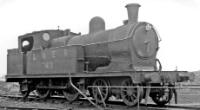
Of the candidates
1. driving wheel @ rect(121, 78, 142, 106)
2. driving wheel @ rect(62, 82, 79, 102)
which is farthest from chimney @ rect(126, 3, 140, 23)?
driving wheel @ rect(62, 82, 79, 102)

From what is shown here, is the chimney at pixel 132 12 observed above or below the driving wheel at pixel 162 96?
above

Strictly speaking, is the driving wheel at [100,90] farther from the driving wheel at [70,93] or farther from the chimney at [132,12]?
the chimney at [132,12]

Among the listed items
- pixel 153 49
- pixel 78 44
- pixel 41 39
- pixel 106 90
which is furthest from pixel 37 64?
pixel 153 49

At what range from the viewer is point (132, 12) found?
1164 centimetres

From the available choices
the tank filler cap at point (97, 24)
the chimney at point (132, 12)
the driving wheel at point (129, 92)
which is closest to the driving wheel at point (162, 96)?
the driving wheel at point (129, 92)

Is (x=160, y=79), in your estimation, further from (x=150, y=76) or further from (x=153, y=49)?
(x=153, y=49)

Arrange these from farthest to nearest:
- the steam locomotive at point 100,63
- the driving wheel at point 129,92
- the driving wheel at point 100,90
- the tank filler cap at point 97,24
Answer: the tank filler cap at point 97,24
the driving wheel at point 100,90
the steam locomotive at point 100,63
the driving wheel at point 129,92

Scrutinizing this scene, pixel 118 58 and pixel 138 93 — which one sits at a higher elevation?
pixel 118 58

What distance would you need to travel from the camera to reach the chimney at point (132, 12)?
38.1ft

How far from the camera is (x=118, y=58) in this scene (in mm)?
11609

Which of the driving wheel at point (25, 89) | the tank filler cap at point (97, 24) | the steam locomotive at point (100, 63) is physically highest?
the tank filler cap at point (97, 24)

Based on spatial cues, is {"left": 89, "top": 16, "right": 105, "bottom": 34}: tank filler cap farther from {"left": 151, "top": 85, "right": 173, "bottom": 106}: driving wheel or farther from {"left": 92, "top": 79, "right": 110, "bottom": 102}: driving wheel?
{"left": 151, "top": 85, "right": 173, "bottom": 106}: driving wheel

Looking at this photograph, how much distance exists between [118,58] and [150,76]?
5.59 feet

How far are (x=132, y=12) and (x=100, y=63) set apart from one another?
2351 mm
